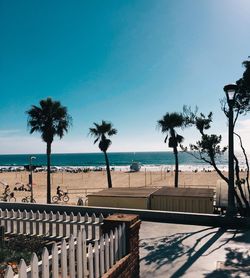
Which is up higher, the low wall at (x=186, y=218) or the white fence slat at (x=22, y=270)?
the white fence slat at (x=22, y=270)

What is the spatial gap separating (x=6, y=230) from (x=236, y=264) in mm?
7713

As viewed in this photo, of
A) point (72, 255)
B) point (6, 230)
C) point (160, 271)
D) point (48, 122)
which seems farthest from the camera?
point (48, 122)

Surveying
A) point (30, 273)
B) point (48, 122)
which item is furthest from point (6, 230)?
point (48, 122)

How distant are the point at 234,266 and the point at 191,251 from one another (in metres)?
1.57

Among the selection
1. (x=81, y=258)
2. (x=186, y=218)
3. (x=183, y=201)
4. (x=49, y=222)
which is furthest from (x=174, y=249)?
(x=183, y=201)

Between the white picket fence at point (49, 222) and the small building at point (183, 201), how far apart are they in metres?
8.01

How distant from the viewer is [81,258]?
17.9 ft

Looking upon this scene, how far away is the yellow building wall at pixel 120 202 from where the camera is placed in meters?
17.9

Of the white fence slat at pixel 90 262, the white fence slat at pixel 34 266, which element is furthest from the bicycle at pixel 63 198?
the white fence slat at pixel 34 266

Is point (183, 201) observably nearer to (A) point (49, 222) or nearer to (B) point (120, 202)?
(B) point (120, 202)

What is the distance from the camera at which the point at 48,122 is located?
2742 centimetres

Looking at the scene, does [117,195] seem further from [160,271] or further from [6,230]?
[160,271]

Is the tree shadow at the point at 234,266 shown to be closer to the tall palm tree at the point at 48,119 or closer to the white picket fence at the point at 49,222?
the white picket fence at the point at 49,222

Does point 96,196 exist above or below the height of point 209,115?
below
